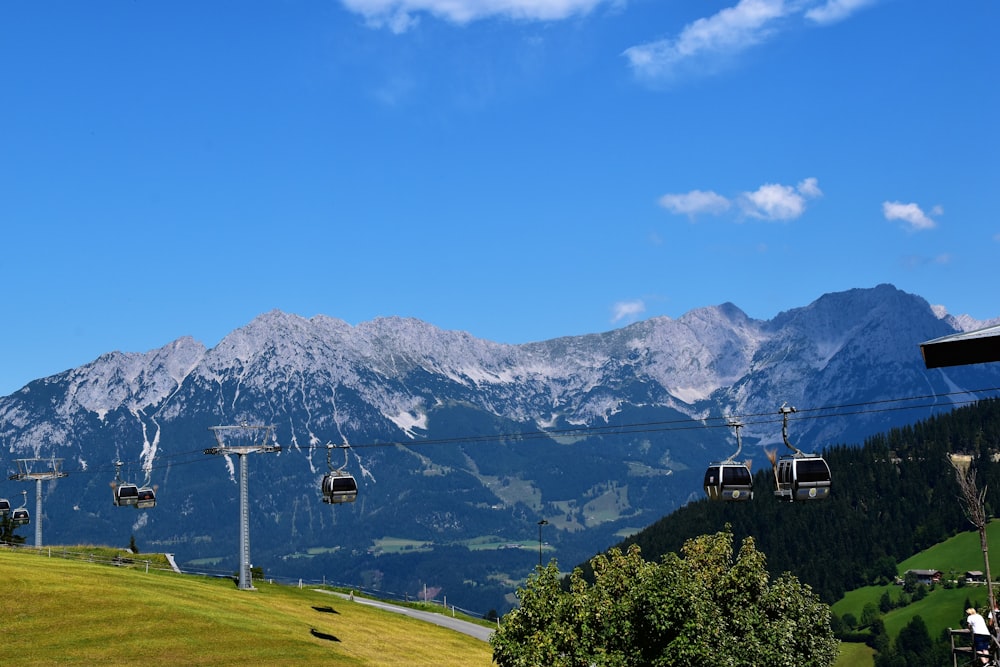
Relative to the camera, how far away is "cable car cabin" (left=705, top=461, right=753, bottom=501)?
57.0 metres

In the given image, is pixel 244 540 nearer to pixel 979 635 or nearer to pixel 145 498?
pixel 145 498

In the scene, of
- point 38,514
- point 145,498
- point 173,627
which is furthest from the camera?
point 38,514

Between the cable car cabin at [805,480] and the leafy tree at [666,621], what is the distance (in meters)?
7.02

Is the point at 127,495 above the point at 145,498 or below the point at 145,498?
above

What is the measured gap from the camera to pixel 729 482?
5709 centimetres

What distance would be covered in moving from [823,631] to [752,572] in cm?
890

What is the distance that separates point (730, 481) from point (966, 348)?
1504 inches

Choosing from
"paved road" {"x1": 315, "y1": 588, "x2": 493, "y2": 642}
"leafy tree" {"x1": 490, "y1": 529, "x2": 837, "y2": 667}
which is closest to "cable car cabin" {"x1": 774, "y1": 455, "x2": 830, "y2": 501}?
"leafy tree" {"x1": 490, "y1": 529, "x2": 837, "y2": 667}

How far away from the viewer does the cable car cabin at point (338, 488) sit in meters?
84.2

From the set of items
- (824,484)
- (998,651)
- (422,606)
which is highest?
(824,484)

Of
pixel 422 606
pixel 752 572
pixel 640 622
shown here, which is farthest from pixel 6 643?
pixel 422 606

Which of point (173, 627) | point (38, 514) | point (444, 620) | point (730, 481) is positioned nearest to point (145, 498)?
point (38, 514)

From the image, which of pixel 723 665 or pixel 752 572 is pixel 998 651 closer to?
pixel 723 665

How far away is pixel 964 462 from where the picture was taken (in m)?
77.8
